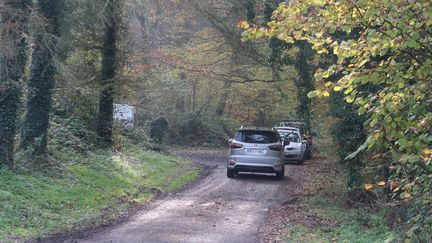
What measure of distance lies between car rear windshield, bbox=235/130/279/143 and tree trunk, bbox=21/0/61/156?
7269 mm

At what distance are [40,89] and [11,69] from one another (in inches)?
97.7

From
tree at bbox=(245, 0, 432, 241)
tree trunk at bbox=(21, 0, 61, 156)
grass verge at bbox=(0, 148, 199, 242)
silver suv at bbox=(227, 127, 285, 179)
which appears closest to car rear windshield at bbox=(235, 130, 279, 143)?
silver suv at bbox=(227, 127, 285, 179)

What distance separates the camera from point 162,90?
36.8 metres

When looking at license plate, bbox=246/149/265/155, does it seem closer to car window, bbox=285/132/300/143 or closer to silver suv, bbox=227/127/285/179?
silver suv, bbox=227/127/285/179

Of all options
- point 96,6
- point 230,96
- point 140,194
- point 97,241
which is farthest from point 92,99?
point 230,96

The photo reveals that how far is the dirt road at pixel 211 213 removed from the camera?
11484mm

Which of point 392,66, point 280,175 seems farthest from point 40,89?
point 392,66

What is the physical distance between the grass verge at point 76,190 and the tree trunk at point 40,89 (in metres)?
0.99

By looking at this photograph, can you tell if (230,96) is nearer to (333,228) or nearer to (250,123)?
(250,123)

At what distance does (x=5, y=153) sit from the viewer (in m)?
14.7

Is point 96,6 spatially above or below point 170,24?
below

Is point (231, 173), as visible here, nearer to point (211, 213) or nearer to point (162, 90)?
point (211, 213)

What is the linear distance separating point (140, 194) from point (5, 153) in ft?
14.1

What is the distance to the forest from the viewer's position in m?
7.22
